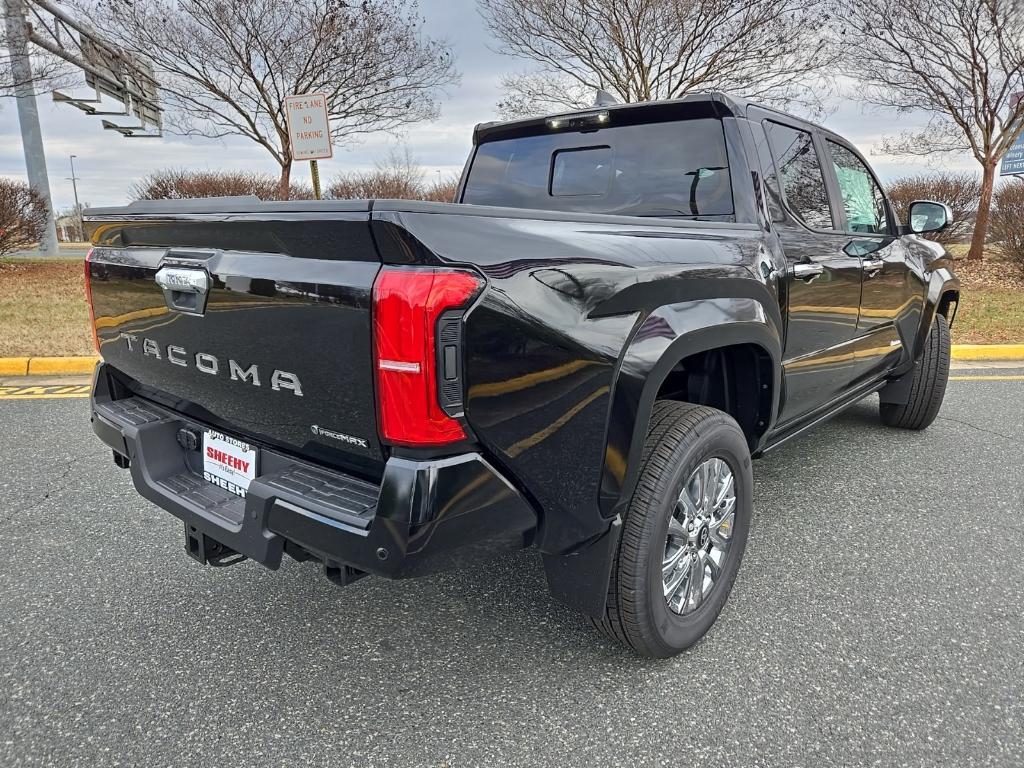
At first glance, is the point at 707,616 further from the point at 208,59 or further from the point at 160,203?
the point at 208,59

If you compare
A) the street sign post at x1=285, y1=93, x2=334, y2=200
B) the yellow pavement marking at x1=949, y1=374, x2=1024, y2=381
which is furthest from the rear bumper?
the street sign post at x1=285, y1=93, x2=334, y2=200

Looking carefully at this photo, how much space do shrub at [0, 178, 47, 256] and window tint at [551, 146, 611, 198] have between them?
13.6 meters

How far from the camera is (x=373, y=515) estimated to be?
163 cm

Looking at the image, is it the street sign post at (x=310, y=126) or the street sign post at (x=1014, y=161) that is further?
the street sign post at (x=1014, y=161)

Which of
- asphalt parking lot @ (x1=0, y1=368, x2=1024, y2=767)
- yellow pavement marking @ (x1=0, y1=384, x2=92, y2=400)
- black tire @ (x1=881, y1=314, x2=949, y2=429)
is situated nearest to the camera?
asphalt parking lot @ (x1=0, y1=368, x2=1024, y2=767)

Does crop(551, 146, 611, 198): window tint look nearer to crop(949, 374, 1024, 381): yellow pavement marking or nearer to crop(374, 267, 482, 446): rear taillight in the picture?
crop(374, 267, 482, 446): rear taillight

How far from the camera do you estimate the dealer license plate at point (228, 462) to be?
205cm

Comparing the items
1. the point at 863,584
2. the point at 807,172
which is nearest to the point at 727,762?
the point at 863,584

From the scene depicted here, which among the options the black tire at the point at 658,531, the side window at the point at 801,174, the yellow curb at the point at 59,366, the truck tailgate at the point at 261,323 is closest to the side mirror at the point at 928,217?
the side window at the point at 801,174

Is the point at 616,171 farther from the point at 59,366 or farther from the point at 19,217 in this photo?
the point at 19,217

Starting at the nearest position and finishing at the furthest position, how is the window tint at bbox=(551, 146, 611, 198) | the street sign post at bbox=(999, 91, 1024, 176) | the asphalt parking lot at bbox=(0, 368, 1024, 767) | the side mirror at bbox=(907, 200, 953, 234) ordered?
the asphalt parking lot at bbox=(0, 368, 1024, 767) < the window tint at bbox=(551, 146, 611, 198) < the side mirror at bbox=(907, 200, 953, 234) < the street sign post at bbox=(999, 91, 1024, 176)

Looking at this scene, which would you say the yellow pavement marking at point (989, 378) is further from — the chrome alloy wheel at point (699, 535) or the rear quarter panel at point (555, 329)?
the rear quarter panel at point (555, 329)

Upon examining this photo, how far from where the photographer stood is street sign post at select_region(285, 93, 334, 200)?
23.6 ft

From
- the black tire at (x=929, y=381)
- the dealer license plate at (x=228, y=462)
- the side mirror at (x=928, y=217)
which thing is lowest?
the black tire at (x=929, y=381)
